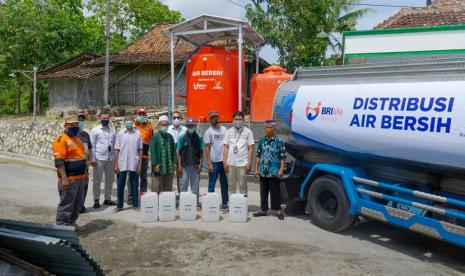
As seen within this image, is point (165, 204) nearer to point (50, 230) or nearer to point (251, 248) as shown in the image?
point (251, 248)

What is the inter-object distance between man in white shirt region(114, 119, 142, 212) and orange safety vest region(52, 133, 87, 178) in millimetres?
1296

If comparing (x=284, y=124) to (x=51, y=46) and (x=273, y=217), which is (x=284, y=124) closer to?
(x=273, y=217)

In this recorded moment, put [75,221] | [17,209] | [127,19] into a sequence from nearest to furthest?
1. [75,221]
2. [17,209]
3. [127,19]

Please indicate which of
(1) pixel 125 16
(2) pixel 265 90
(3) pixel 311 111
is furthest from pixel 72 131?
(1) pixel 125 16

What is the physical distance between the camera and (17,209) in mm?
9016

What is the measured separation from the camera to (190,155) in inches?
342

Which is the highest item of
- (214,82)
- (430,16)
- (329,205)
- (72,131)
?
(430,16)

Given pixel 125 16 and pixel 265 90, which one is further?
pixel 125 16

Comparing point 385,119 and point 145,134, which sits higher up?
point 385,119

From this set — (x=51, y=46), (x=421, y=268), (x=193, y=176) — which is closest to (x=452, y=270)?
(x=421, y=268)

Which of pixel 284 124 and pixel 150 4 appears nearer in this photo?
pixel 284 124

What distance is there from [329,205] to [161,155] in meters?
3.10

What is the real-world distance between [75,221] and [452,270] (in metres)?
5.64

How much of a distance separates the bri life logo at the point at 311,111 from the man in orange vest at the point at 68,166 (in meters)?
3.65
